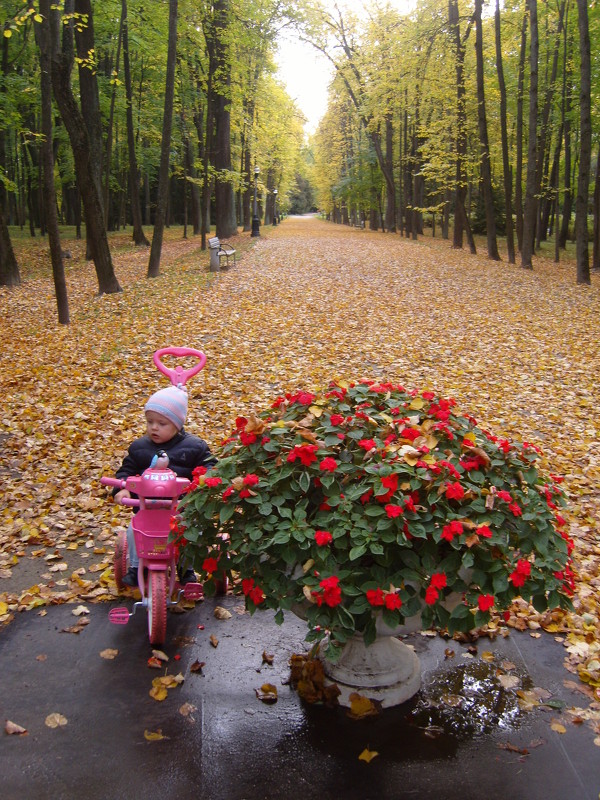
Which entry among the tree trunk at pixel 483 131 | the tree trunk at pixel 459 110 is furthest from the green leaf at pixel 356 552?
the tree trunk at pixel 459 110

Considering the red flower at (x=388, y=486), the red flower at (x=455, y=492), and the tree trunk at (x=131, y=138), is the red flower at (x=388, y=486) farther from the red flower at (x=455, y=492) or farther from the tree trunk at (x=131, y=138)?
the tree trunk at (x=131, y=138)

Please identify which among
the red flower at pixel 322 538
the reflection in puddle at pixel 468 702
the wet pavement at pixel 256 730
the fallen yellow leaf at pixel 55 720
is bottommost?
the reflection in puddle at pixel 468 702

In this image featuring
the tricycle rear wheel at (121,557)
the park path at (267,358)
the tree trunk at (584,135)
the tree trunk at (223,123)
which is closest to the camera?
the tricycle rear wheel at (121,557)

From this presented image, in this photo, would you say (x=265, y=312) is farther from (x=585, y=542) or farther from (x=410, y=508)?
(x=410, y=508)

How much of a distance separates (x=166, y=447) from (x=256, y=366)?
19.2 feet

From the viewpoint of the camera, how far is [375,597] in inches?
106

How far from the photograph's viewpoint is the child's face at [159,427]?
13.0 feet

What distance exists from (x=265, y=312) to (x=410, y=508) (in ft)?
36.7

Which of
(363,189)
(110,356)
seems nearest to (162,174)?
(110,356)

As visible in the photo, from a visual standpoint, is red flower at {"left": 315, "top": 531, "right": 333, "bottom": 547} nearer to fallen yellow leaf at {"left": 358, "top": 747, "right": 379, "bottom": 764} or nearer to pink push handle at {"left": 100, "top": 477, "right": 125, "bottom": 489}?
fallen yellow leaf at {"left": 358, "top": 747, "right": 379, "bottom": 764}

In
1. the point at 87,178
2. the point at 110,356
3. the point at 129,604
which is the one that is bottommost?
the point at 129,604

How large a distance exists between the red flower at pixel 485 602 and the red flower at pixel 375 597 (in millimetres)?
407

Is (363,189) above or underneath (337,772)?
above

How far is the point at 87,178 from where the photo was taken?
14008 mm
